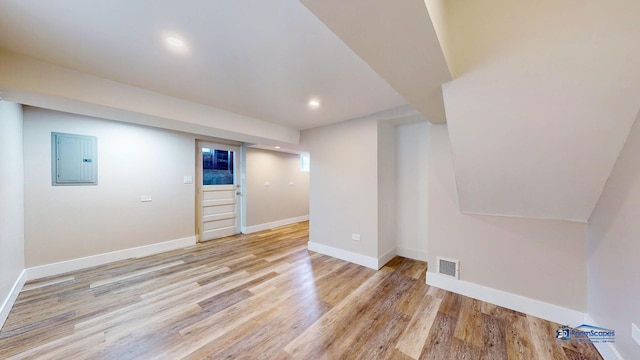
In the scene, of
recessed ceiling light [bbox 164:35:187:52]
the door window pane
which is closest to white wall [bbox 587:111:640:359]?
recessed ceiling light [bbox 164:35:187:52]

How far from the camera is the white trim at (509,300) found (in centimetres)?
193

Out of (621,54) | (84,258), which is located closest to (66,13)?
(621,54)

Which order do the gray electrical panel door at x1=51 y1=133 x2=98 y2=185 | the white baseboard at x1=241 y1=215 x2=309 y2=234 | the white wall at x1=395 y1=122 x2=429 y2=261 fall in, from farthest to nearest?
the white baseboard at x1=241 y1=215 x2=309 y2=234
the white wall at x1=395 y1=122 x2=429 y2=261
the gray electrical panel door at x1=51 y1=133 x2=98 y2=185

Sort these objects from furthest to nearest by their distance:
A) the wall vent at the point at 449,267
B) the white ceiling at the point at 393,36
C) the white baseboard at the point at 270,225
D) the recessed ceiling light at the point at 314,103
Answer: the white baseboard at the point at 270,225
the recessed ceiling light at the point at 314,103
the wall vent at the point at 449,267
the white ceiling at the point at 393,36

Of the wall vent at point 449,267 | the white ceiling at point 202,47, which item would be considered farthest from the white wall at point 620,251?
the white ceiling at point 202,47

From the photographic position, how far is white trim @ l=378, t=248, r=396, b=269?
124 inches

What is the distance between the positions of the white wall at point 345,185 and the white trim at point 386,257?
156mm

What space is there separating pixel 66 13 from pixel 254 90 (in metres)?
1.32

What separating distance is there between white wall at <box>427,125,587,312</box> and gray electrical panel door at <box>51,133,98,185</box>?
470cm

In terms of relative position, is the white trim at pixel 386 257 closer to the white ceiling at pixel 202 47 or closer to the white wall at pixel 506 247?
the white wall at pixel 506 247

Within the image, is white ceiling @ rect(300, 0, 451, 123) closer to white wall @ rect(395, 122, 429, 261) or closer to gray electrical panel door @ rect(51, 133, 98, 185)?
white wall @ rect(395, 122, 429, 261)

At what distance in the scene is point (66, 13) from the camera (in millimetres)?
1277

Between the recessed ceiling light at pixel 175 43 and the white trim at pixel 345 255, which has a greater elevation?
the recessed ceiling light at pixel 175 43

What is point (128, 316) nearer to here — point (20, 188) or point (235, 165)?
point (20, 188)
